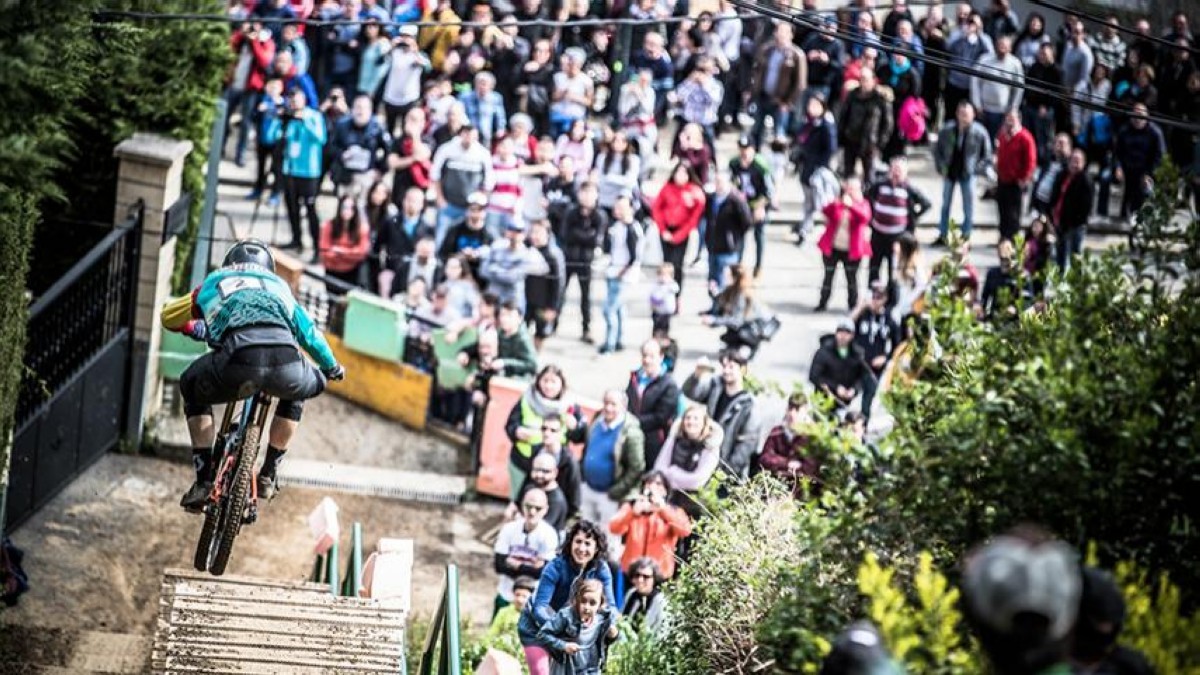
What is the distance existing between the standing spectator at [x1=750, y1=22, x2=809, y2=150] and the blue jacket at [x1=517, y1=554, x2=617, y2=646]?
1431 centimetres

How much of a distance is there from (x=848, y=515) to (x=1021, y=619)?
2.74m

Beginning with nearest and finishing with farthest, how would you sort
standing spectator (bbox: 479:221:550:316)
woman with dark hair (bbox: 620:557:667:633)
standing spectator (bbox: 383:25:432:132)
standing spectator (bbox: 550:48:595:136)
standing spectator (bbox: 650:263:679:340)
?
woman with dark hair (bbox: 620:557:667:633) < standing spectator (bbox: 479:221:550:316) < standing spectator (bbox: 650:263:679:340) < standing spectator (bbox: 550:48:595:136) < standing spectator (bbox: 383:25:432:132)

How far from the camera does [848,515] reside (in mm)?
9117

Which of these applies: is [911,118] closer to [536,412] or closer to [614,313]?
[614,313]

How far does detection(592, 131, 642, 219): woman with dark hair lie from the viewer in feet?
77.6

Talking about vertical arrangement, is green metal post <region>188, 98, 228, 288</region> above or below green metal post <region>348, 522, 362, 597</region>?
above

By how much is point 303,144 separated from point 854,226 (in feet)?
20.5

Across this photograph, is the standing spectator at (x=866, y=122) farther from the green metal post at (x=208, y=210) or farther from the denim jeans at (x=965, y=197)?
the green metal post at (x=208, y=210)

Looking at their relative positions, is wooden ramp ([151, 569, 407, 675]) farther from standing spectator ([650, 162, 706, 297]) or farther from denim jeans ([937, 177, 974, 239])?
denim jeans ([937, 177, 974, 239])

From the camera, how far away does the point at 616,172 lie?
23891 millimetres

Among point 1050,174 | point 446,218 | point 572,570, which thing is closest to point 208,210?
point 446,218

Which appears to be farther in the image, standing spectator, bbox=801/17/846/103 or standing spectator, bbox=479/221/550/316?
standing spectator, bbox=801/17/846/103

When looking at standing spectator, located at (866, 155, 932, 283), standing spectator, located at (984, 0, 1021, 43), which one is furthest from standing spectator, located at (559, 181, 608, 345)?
standing spectator, located at (984, 0, 1021, 43)

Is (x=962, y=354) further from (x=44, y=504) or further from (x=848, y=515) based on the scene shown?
(x=44, y=504)
